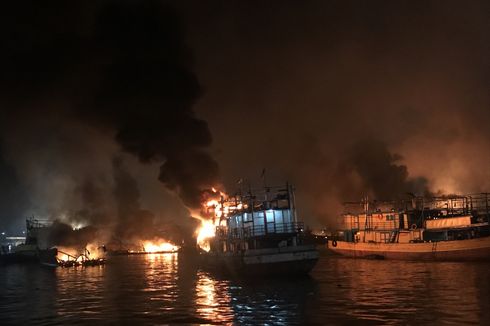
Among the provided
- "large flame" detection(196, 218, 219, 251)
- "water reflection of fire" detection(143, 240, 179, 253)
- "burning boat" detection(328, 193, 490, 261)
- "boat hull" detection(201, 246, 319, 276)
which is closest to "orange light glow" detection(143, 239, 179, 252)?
"water reflection of fire" detection(143, 240, 179, 253)

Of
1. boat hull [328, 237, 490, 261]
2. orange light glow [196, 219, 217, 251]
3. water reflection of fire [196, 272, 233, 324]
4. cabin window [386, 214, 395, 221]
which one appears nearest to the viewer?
water reflection of fire [196, 272, 233, 324]

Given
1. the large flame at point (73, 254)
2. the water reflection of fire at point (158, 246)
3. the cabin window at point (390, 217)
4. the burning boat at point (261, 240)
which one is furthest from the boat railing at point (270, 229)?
the water reflection of fire at point (158, 246)

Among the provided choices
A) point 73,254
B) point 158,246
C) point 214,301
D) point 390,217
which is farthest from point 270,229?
point 158,246

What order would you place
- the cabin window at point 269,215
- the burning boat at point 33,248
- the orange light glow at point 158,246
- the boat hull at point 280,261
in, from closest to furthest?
the boat hull at point 280,261 < the cabin window at point 269,215 < the burning boat at point 33,248 < the orange light glow at point 158,246

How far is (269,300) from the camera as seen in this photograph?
33.8m

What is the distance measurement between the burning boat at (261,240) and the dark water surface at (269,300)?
5.60ft

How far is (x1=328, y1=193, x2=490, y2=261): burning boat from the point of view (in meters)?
63.0

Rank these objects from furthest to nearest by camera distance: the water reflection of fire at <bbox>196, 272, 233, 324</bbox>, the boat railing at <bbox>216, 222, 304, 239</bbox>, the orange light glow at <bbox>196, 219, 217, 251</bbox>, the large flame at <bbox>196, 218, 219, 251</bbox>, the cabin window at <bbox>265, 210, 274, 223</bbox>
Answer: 1. the orange light glow at <bbox>196, 219, 217, 251</bbox>
2. the large flame at <bbox>196, 218, 219, 251</bbox>
3. the cabin window at <bbox>265, 210, 274, 223</bbox>
4. the boat railing at <bbox>216, 222, 304, 239</bbox>
5. the water reflection of fire at <bbox>196, 272, 233, 324</bbox>

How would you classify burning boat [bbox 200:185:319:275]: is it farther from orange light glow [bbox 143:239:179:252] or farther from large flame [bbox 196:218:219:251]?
orange light glow [bbox 143:239:179:252]

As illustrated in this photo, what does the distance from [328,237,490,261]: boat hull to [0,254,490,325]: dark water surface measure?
9.62 m

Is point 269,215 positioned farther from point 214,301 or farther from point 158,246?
point 158,246

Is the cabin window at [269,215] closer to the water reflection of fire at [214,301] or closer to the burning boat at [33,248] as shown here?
the water reflection of fire at [214,301]

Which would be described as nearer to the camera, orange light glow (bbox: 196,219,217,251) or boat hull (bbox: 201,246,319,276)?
boat hull (bbox: 201,246,319,276)

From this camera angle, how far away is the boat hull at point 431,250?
60125mm
